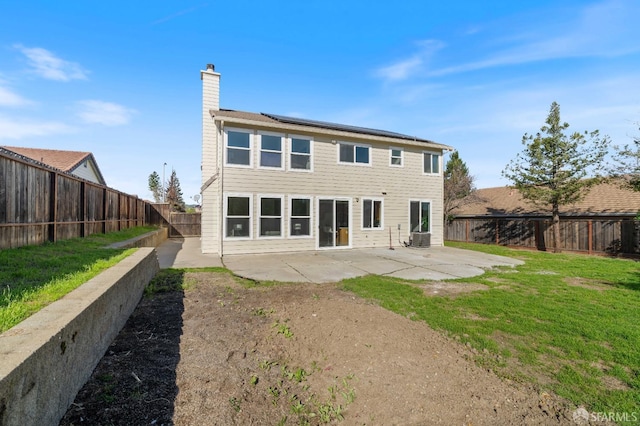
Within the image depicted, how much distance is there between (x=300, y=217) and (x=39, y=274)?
8.75m

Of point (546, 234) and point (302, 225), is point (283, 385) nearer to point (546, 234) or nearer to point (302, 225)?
point (302, 225)

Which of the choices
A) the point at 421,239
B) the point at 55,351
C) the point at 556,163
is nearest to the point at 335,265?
the point at 421,239

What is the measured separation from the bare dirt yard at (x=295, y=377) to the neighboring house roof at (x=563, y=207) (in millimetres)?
15800

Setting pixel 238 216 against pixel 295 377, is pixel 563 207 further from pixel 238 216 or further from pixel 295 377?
pixel 295 377

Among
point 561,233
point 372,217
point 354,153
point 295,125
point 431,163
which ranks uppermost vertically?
point 295,125

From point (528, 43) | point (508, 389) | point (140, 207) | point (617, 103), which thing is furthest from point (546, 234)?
point (140, 207)

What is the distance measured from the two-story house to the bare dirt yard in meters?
6.77

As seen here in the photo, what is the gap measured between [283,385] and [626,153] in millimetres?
16531

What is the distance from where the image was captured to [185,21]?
9.77 m

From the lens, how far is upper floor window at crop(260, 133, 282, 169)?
11.3m

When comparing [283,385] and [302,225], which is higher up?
[302,225]

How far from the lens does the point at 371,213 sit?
13.3 metres

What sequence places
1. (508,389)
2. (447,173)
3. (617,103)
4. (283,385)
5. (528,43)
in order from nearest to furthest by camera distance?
(508,389)
(283,385)
(528,43)
(617,103)
(447,173)

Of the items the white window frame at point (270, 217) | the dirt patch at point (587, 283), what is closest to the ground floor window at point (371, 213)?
the white window frame at point (270, 217)
